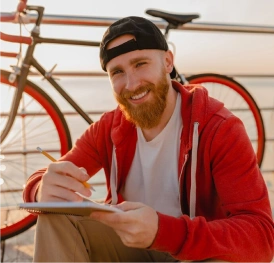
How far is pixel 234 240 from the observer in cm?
126

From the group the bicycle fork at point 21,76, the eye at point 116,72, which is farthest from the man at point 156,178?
the bicycle fork at point 21,76

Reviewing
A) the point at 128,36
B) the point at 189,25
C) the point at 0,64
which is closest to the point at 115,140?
the point at 128,36

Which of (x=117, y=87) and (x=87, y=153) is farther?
(x=87, y=153)

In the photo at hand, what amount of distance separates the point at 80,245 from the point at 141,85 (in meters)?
0.58

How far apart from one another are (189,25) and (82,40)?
0.68m

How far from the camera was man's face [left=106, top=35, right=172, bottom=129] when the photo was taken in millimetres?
1621

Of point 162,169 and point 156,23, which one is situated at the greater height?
point 156,23

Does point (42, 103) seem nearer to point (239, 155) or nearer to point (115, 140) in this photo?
point (115, 140)

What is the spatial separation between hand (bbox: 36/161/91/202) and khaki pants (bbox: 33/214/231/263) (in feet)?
0.39

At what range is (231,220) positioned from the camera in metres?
1.28

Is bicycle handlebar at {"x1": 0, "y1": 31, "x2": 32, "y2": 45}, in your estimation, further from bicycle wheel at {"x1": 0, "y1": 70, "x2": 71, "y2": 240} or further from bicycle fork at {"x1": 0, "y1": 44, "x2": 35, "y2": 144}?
bicycle wheel at {"x1": 0, "y1": 70, "x2": 71, "y2": 240}

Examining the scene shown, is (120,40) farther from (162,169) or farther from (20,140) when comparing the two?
(20,140)

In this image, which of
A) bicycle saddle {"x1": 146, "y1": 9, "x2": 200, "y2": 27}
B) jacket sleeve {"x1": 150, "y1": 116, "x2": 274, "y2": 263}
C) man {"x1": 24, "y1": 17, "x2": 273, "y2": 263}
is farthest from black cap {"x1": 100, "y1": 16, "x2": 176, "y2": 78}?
bicycle saddle {"x1": 146, "y1": 9, "x2": 200, "y2": 27}

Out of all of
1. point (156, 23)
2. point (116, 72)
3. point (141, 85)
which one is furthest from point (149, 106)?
point (156, 23)
